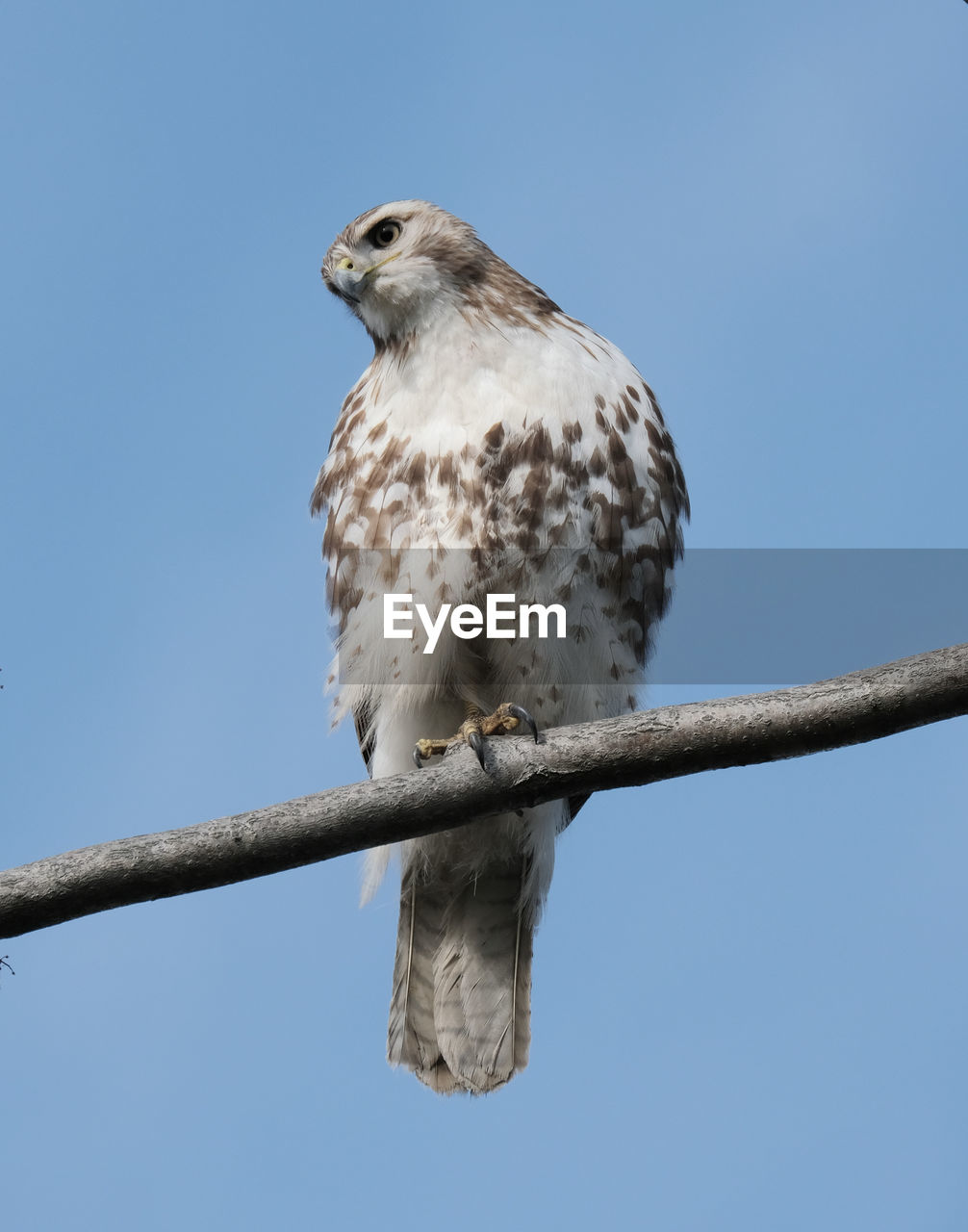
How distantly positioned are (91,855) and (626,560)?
219cm

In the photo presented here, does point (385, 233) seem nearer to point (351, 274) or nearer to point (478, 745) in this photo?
point (351, 274)

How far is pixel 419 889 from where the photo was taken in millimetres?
5477

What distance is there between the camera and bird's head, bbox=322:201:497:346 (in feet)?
17.3

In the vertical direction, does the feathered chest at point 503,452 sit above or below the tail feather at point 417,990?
above

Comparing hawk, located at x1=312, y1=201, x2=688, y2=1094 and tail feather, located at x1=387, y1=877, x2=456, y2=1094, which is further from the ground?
hawk, located at x1=312, y1=201, x2=688, y2=1094

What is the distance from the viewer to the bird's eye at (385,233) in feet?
17.7

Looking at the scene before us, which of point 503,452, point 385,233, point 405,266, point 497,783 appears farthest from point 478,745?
point 385,233

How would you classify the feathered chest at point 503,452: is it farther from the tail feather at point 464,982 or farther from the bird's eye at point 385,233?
the tail feather at point 464,982

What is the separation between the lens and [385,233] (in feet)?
17.8

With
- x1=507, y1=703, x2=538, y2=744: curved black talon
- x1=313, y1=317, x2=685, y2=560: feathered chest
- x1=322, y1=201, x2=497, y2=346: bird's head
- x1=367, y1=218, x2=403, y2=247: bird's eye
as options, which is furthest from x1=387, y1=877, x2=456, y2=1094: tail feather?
x1=367, y1=218, x2=403, y2=247: bird's eye

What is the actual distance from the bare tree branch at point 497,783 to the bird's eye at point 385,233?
2.34 meters

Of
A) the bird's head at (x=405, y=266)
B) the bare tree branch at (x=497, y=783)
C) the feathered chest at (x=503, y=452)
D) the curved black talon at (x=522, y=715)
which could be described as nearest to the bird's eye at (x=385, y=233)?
the bird's head at (x=405, y=266)

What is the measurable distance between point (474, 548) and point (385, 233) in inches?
56.2

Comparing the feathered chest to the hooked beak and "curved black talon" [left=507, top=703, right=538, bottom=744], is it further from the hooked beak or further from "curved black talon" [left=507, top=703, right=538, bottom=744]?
"curved black talon" [left=507, top=703, right=538, bottom=744]
